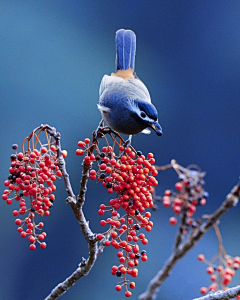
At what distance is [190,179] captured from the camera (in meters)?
0.96

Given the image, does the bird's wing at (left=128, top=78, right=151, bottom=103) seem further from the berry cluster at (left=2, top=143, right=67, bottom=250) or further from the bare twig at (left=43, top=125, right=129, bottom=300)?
the berry cluster at (left=2, top=143, right=67, bottom=250)

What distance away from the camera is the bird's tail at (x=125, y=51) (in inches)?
121

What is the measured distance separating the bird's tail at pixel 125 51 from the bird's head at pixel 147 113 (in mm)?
769

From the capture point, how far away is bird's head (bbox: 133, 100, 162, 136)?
7.26 feet

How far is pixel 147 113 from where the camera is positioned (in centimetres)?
228

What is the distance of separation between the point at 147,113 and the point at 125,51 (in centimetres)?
103

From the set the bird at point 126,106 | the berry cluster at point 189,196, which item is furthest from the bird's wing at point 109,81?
the berry cluster at point 189,196

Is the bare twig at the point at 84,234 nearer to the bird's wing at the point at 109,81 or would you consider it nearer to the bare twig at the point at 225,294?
the bare twig at the point at 225,294

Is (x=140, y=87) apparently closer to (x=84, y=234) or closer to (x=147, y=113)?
(x=147, y=113)

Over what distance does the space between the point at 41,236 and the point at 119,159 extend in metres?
0.51

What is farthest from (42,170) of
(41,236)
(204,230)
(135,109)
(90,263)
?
(204,230)

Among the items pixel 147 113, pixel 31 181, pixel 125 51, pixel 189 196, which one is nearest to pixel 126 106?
pixel 147 113

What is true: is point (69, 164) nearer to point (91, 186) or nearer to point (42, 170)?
point (91, 186)

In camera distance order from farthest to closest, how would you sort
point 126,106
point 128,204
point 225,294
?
point 126,106 → point 128,204 → point 225,294
